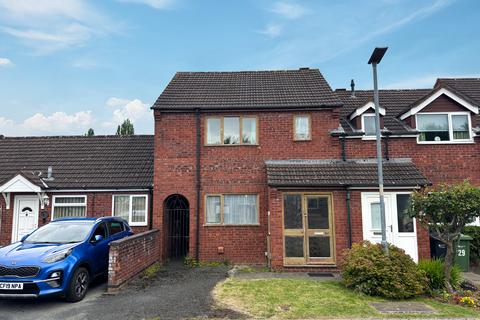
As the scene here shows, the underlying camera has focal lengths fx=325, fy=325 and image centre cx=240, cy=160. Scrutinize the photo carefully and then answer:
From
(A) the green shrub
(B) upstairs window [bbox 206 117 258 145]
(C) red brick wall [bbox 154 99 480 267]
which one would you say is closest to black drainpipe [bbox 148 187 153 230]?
(C) red brick wall [bbox 154 99 480 267]

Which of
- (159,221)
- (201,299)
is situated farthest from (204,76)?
(201,299)

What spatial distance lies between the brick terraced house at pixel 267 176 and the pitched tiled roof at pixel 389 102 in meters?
0.11

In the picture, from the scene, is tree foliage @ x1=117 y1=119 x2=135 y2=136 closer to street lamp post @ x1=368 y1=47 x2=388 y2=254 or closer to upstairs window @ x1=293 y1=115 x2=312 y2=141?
upstairs window @ x1=293 y1=115 x2=312 y2=141

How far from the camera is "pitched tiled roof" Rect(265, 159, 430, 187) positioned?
10766 mm

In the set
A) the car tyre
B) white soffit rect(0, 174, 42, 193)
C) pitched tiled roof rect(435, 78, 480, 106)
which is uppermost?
pitched tiled roof rect(435, 78, 480, 106)

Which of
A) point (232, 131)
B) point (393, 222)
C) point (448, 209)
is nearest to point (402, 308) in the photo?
point (448, 209)

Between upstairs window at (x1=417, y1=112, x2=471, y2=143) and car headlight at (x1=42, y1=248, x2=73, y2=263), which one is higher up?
upstairs window at (x1=417, y1=112, x2=471, y2=143)

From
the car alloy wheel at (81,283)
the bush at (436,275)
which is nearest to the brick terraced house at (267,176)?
the bush at (436,275)

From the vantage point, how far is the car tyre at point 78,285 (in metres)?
7.38

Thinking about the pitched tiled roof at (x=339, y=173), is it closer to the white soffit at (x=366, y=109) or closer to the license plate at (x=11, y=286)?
the white soffit at (x=366, y=109)

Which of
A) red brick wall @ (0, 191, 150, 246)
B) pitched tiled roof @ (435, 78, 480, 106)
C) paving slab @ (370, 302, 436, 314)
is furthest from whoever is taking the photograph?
pitched tiled roof @ (435, 78, 480, 106)

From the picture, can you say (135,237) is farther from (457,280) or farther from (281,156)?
(457,280)

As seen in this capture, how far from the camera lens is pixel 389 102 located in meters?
15.3

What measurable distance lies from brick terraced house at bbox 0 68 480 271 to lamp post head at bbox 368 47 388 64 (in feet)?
11.2
